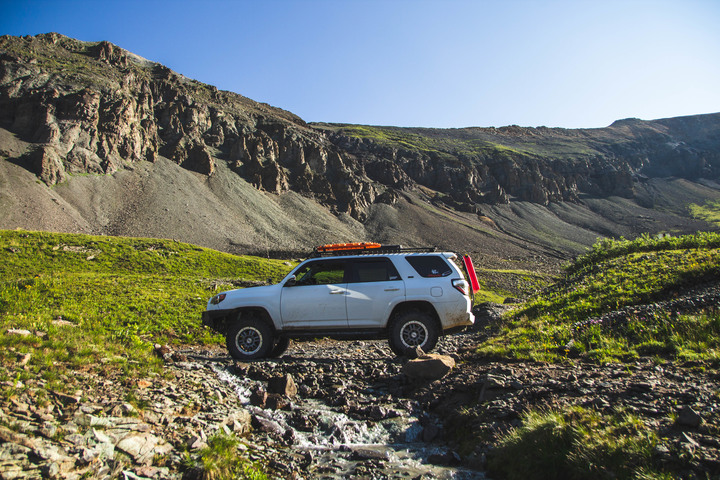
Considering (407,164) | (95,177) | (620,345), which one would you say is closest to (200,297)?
(620,345)

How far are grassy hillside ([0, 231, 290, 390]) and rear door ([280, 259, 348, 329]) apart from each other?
3158 millimetres

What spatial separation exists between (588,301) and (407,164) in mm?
178668

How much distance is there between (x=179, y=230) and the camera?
3233 inches

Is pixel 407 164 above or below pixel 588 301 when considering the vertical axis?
above

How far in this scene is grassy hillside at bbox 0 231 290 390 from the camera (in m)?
6.39

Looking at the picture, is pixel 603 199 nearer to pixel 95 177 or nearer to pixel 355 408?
pixel 95 177

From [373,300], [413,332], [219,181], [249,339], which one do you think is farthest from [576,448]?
[219,181]

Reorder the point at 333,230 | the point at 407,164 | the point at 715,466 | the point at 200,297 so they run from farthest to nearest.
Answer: the point at 407,164, the point at 333,230, the point at 200,297, the point at 715,466

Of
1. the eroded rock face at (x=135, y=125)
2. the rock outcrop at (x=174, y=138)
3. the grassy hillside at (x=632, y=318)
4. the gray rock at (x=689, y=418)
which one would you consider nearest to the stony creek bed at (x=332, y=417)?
the gray rock at (x=689, y=418)

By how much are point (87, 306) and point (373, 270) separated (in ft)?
35.9

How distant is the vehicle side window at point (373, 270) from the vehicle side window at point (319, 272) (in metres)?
0.33

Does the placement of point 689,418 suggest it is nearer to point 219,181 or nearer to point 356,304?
point 356,304

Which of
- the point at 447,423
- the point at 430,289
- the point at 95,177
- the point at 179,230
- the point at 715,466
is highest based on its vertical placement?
the point at 95,177

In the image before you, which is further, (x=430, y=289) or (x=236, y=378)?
(x=430, y=289)
